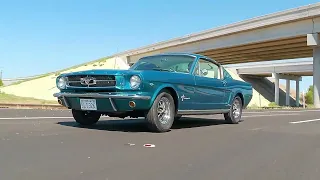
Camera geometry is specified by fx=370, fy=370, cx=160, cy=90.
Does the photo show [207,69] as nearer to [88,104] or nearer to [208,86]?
[208,86]

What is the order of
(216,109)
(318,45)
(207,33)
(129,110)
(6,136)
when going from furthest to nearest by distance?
(207,33), (318,45), (216,109), (129,110), (6,136)

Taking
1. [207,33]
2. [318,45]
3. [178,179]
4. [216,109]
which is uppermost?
[207,33]

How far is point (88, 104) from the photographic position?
6293 mm

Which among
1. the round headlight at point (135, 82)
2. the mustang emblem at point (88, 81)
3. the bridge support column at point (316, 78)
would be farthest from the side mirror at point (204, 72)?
the bridge support column at point (316, 78)

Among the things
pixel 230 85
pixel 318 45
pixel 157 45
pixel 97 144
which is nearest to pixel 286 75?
pixel 157 45

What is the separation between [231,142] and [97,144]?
80.4 inches

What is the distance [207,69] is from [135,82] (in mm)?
2404

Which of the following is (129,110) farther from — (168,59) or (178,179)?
(178,179)

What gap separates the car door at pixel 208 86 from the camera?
736cm

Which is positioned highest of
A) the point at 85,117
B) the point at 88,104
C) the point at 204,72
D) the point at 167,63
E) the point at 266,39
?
the point at 266,39

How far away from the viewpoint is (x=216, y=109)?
26.4 ft

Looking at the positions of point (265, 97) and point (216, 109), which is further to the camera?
point (265, 97)

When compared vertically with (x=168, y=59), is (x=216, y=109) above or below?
below

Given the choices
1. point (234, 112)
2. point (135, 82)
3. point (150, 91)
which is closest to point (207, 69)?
point (234, 112)
